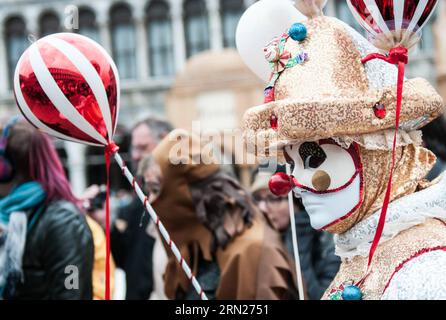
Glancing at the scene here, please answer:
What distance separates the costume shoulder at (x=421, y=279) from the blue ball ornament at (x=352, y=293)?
85 millimetres

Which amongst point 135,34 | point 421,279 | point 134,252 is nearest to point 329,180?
point 421,279

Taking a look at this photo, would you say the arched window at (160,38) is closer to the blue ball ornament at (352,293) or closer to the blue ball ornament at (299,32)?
the blue ball ornament at (299,32)

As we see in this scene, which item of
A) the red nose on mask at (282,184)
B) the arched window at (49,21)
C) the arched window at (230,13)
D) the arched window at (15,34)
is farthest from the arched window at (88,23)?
the red nose on mask at (282,184)

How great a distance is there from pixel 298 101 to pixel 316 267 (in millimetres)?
1967

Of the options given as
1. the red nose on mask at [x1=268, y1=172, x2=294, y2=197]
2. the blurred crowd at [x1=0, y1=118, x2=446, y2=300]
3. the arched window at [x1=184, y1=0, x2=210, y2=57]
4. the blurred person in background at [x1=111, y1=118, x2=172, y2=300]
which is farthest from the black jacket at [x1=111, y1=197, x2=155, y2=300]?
the arched window at [x1=184, y1=0, x2=210, y2=57]

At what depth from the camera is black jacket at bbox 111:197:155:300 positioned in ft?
14.0

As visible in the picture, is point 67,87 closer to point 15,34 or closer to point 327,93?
point 327,93

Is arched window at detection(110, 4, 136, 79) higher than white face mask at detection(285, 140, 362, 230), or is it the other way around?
arched window at detection(110, 4, 136, 79)

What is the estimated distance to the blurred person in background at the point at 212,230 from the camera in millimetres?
3625

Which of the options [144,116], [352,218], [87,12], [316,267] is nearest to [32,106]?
[352,218]

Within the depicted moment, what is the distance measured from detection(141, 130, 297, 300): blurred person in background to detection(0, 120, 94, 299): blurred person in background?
434 mm

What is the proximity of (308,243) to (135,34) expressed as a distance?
21.3 metres

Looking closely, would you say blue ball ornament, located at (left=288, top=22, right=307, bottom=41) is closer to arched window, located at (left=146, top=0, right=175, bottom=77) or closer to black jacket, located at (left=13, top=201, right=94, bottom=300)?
black jacket, located at (left=13, top=201, right=94, bottom=300)

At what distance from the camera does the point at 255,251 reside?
3654 millimetres
